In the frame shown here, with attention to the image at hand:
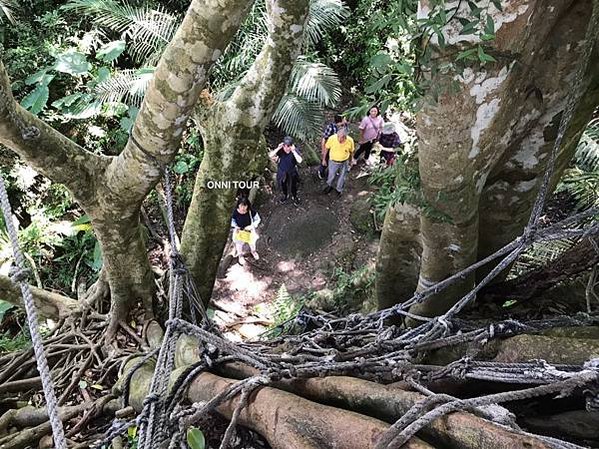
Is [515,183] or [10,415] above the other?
[515,183]

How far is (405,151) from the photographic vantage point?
9.07ft

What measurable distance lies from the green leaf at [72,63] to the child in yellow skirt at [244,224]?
3022mm

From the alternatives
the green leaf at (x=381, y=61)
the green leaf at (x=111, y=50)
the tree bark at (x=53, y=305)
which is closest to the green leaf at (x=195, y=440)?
the green leaf at (x=381, y=61)

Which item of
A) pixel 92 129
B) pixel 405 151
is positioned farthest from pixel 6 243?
pixel 405 151

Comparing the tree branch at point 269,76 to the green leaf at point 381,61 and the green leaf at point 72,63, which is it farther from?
the green leaf at point 72,63

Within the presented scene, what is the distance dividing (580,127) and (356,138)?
20.2 ft

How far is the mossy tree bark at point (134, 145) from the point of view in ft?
8.06

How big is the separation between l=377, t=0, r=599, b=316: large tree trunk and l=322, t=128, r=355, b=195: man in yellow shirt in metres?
3.64

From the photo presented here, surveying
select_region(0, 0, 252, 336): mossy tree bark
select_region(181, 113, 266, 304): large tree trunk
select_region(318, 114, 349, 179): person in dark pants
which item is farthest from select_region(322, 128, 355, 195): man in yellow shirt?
select_region(0, 0, 252, 336): mossy tree bark

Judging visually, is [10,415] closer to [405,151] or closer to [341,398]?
[341,398]

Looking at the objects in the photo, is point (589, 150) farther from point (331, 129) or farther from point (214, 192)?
point (214, 192)

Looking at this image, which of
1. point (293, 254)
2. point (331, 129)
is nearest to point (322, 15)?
point (331, 129)

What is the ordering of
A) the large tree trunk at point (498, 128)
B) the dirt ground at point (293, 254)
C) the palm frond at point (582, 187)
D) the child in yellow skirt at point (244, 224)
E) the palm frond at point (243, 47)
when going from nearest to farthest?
1. the large tree trunk at point (498, 128)
2. the palm frond at point (582, 187)
3. the child in yellow skirt at point (244, 224)
4. the dirt ground at point (293, 254)
5. the palm frond at point (243, 47)

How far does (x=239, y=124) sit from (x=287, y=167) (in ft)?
11.2
